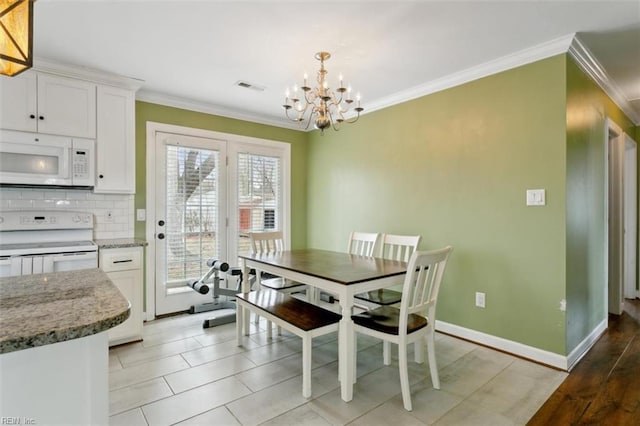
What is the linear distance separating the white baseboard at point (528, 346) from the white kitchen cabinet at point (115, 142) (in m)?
3.35

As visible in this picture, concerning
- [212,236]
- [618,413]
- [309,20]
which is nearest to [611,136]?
[618,413]

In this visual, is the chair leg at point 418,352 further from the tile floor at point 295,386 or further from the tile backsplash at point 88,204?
the tile backsplash at point 88,204

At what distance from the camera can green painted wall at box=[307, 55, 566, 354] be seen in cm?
247

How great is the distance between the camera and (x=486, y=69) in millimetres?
2809

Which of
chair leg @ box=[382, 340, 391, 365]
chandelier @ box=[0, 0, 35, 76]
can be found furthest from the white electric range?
chair leg @ box=[382, 340, 391, 365]

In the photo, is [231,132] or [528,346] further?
[231,132]

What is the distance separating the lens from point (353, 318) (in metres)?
2.20

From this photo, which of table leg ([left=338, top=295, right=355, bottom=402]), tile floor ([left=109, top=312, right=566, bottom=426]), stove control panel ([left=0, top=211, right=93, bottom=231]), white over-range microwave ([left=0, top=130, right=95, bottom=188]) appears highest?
white over-range microwave ([left=0, top=130, right=95, bottom=188])

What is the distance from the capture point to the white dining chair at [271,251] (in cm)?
312

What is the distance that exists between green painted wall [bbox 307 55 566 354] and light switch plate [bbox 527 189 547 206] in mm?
40

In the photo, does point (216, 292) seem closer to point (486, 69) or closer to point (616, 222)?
point (486, 69)

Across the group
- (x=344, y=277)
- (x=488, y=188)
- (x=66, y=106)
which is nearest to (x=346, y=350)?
(x=344, y=277)

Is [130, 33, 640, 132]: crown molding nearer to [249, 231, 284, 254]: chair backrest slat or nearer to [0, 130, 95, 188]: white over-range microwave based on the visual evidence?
[0, 130, 95, 188]: white over-range microwave

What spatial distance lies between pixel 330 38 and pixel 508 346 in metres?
2.77
